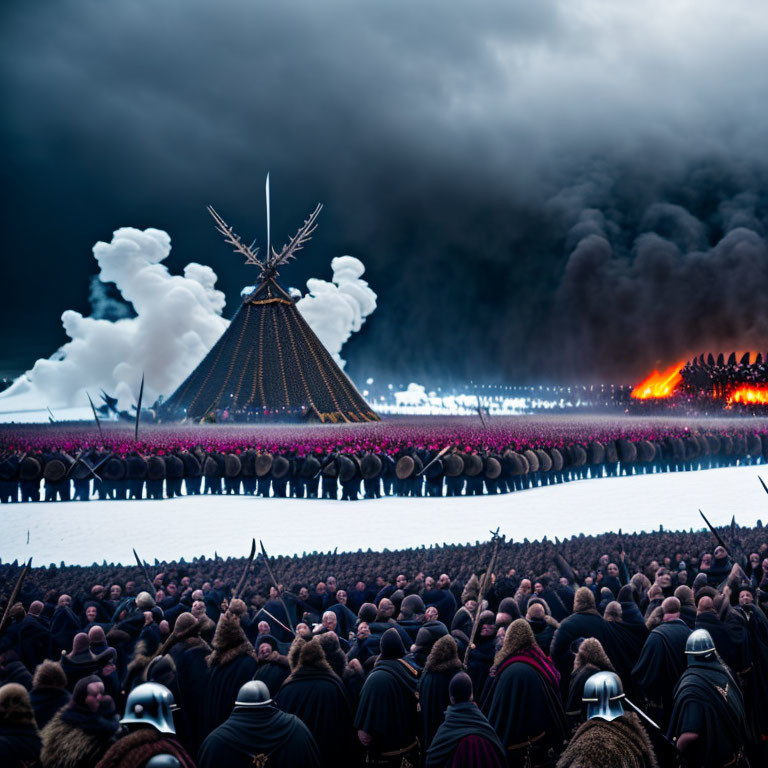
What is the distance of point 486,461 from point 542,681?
13851 mm

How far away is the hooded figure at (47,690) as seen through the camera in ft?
16.4

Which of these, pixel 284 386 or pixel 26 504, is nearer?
pixel 26 504

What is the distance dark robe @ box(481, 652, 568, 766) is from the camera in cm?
532

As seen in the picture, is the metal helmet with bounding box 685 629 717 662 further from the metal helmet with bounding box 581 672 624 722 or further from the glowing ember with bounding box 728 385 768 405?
the glowing ember with bounding box 728 385 768 405

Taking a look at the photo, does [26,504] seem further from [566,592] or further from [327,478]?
[566,592]

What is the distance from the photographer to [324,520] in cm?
1633

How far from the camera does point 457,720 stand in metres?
4.50

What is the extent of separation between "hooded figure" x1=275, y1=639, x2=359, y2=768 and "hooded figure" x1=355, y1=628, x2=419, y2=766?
0.42 ft

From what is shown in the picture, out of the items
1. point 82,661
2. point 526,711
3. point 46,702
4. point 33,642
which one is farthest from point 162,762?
point 33,642

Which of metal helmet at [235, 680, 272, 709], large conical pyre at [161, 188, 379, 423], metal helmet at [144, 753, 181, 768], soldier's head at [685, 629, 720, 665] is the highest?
large conical pyre at [161, 188, 379, 423]

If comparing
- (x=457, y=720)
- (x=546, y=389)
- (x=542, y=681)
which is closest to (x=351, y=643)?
(x=542, y=681)

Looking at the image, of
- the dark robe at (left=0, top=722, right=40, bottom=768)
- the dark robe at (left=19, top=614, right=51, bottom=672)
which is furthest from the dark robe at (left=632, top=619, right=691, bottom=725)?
the dark robe at (left=19, top=614, right=51, bottom=672)

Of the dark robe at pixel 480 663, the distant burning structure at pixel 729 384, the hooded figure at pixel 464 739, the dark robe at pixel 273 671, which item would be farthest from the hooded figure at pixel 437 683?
the distant burning structure at pixel 729 384

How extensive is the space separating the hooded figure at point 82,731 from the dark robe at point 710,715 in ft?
10.9
